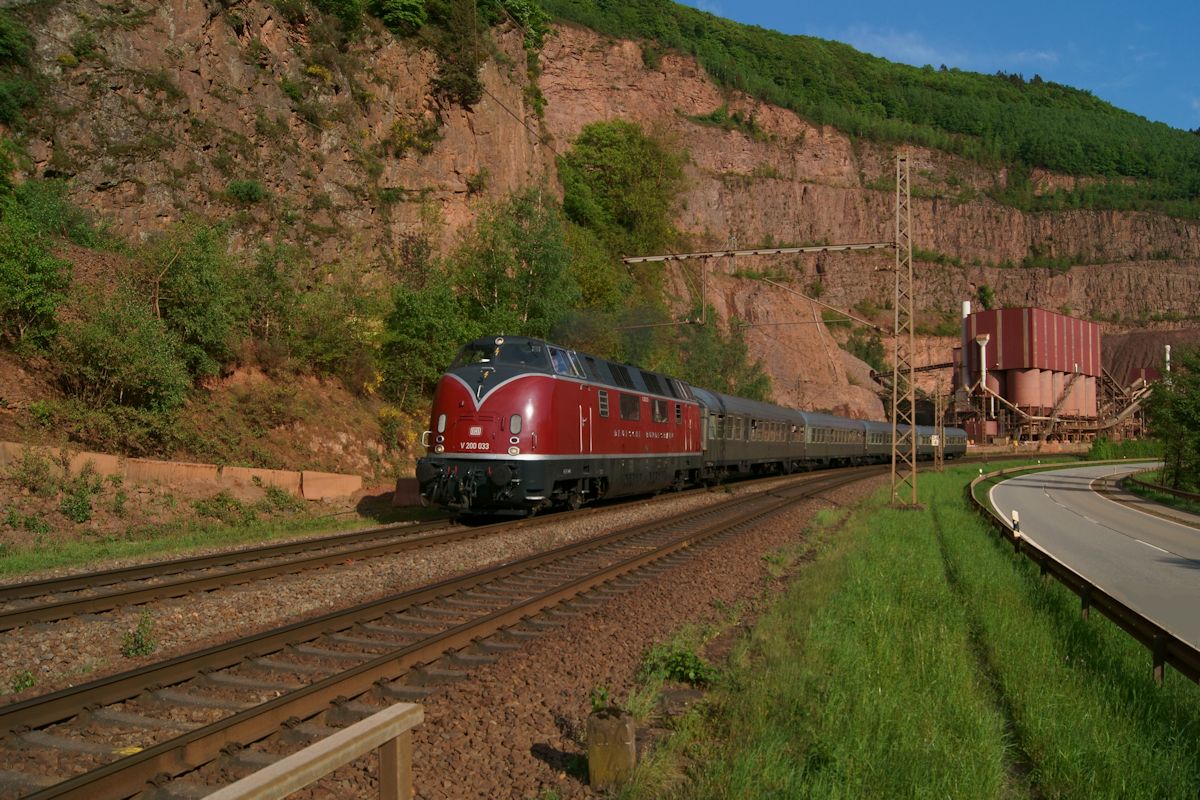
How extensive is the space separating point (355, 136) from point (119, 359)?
2156 centimetres

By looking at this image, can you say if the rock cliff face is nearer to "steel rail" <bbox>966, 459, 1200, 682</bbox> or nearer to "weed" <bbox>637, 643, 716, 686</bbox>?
"weed" <bbox>637, 643, 716, 686</bbox>

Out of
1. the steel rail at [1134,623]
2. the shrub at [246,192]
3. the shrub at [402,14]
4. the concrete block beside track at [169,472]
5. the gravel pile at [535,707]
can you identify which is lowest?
the gravel pile at [535,707]

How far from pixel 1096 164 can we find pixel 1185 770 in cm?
16365

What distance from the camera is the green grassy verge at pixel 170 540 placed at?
41.8 ft

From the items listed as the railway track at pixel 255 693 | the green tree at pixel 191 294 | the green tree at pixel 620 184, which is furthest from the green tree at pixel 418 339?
the green tree at pixel 620 184

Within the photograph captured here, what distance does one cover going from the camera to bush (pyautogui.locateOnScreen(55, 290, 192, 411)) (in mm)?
18109

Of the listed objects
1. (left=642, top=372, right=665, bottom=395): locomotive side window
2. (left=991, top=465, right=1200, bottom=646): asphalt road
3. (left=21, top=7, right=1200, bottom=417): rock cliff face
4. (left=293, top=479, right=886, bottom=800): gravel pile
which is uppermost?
(left=21, top=7, right=1200, bottom=417): rock cliff face

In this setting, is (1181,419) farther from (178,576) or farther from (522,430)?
(178,576)

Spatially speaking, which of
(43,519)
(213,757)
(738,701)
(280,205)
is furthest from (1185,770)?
(280,205)

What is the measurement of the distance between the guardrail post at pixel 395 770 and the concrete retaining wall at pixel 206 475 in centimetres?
1639

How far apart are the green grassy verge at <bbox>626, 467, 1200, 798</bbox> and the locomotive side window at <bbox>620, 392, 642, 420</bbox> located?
10.7 meters

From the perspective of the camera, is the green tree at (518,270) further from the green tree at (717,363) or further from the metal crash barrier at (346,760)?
the metal crash barrier at (346,760)

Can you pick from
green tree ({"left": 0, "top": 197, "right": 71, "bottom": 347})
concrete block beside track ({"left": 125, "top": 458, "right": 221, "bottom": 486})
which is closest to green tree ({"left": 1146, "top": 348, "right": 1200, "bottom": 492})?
concrete block beside track ({"left": 125, "top": 458, "right": 221, "bottom": 486})

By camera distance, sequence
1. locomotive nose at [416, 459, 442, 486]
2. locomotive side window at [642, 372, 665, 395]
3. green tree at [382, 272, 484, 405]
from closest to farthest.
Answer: locomotive nose at [416, 459, 442, 486], locomotive side window at [642, 372, 665, 395], green tree at [382, 272, 484, 405]
